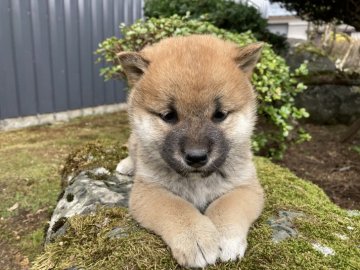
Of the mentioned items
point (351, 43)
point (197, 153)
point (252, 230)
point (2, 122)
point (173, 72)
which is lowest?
point (2, 122)

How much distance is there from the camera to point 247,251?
2381 mm

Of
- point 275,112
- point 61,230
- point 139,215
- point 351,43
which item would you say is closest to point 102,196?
point 61,230

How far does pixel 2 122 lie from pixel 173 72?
6.42m

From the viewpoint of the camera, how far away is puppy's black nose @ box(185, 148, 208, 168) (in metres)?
2.29

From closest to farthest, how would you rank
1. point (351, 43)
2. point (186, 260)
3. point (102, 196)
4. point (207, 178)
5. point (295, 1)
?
point (186, 260)
point (207, 178)
point (102, 196)
point (295, 1)
point (351, 43)

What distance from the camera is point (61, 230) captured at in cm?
289

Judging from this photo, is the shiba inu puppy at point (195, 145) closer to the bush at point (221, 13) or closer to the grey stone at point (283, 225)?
the grey stone at point (283, 225)

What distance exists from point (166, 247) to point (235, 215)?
0.46 meters

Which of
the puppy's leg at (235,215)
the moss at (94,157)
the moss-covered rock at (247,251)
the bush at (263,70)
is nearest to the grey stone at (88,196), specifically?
Result: the moss-covered rock at (247,251)

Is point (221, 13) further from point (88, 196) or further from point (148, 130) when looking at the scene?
A: point (148, 130)

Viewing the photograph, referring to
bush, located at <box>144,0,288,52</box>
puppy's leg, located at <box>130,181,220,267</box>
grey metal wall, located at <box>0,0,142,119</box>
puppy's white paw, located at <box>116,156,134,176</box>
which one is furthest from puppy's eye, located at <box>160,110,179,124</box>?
grey metal wall, located at <box>0,0,142,119</box>

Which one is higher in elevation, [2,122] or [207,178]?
[207,178]

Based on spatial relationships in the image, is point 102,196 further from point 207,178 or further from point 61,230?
point 207,178

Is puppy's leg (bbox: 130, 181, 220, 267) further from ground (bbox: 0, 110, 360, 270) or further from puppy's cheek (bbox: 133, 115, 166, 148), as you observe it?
ground (bbox: 0, 110, 360, 270)
